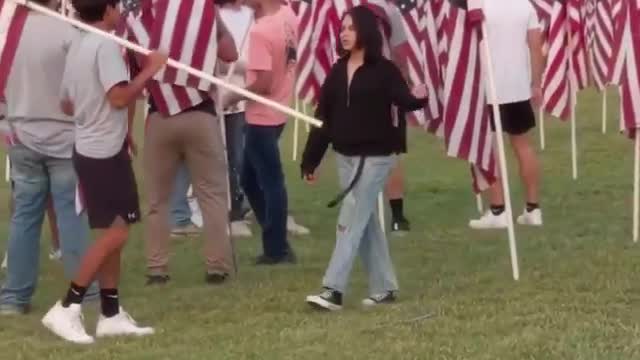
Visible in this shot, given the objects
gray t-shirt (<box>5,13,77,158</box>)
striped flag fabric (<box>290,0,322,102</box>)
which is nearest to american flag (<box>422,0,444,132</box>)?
striped flag fabric (<box>290,0,322,102</box>)

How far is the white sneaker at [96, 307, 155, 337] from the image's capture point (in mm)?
8320

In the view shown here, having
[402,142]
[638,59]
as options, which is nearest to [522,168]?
[638,59]

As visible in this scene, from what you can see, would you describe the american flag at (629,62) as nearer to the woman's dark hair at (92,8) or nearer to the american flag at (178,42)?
the american flag at (178,42)

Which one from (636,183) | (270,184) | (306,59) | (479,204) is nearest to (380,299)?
(270,184)

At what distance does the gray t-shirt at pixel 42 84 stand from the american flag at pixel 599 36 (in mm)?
8297

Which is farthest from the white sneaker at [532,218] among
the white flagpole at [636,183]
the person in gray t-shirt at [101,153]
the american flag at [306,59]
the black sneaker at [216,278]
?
the person in gray t-shirt at [101,153]

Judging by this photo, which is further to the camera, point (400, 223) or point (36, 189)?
point (400, 223)

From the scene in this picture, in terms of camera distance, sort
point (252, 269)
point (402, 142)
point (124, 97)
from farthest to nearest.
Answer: point (252, 269), point (402, 142), point (124, 97)

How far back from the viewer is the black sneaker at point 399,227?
12.0m

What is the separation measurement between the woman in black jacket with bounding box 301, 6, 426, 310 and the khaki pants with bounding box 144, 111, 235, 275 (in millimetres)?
1103

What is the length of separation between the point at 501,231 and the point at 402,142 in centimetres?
316

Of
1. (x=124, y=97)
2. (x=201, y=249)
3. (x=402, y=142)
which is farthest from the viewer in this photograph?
(x=201, y=249)

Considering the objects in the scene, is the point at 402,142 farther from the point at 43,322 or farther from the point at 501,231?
the point at 501,231

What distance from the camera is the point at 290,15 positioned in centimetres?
1089
